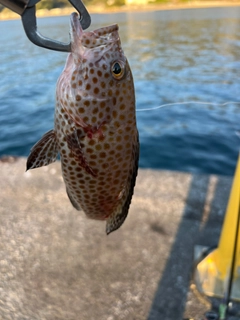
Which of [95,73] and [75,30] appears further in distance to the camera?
[95,73]

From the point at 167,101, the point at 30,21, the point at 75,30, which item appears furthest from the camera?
the point at 167,101

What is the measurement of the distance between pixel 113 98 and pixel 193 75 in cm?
1674

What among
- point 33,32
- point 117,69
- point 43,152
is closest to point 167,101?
point 117,69

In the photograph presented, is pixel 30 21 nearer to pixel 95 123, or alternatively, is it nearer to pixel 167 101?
pixel 95 123

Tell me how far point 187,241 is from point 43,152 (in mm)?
2984

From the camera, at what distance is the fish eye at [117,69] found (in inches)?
72.1

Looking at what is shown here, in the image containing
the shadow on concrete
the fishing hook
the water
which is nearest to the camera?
the fishing hook

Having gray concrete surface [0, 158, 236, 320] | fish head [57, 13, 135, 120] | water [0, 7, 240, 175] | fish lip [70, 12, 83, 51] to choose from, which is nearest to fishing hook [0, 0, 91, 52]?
fish lip [70, 12, 83, 51]

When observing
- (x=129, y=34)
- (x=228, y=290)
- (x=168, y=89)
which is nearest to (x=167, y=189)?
(x=228, y=290)

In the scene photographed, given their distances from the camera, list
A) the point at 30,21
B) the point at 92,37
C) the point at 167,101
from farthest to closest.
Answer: the point at 167,101 → the point at 92,37 → the point at 30,21

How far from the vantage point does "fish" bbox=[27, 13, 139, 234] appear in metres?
1.80

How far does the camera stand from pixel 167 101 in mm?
13734

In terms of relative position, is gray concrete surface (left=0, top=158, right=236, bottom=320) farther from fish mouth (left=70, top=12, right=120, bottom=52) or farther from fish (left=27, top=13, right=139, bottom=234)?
fish mouth (left=70, top=12, right=120, bottom=52)

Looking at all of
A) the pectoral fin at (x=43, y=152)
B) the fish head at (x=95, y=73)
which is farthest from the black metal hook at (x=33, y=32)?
the pectoral fin at (x=43, y=152)
